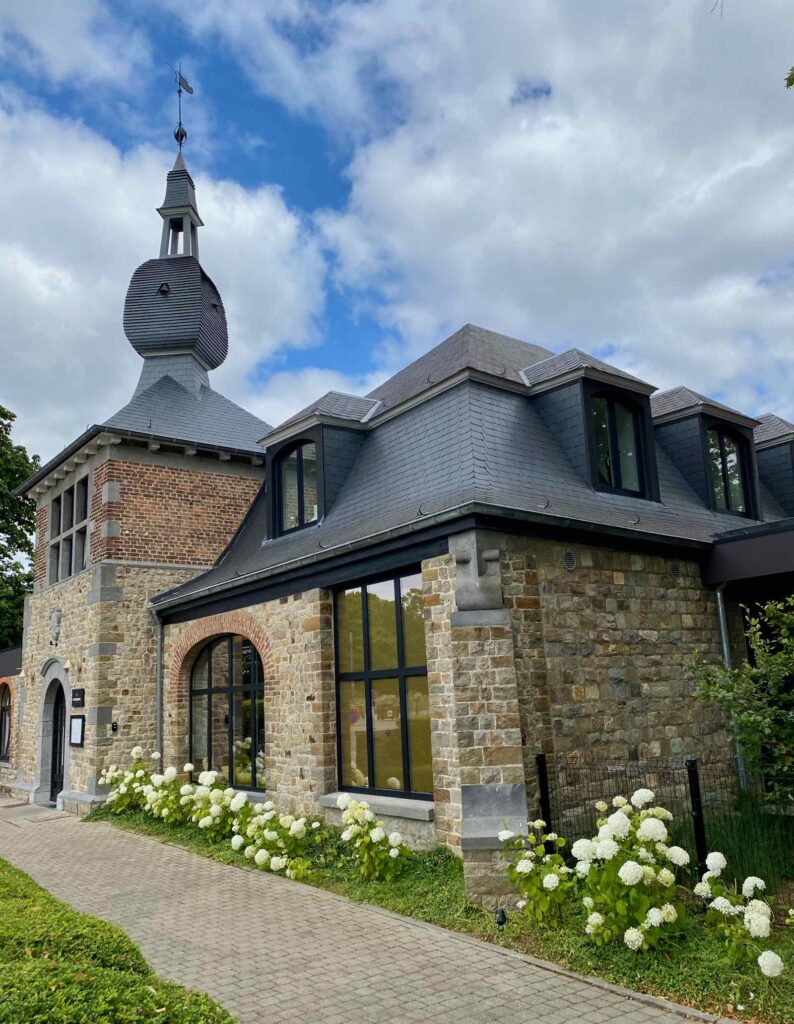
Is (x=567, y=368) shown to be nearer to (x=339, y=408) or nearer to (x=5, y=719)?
(x=339, y=408)

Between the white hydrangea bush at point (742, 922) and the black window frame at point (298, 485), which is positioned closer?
the white hydrangea bush at point (742, 922)

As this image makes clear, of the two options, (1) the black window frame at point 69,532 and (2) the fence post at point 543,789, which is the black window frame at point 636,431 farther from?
(1) the black window frame at point 69,532

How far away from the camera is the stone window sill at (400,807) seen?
7785mm

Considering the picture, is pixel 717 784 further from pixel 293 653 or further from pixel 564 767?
pixel 293 653

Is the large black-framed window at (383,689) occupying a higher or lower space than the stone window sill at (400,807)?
higher

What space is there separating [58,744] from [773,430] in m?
15.2

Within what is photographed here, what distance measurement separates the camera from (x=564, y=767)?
7.68 m

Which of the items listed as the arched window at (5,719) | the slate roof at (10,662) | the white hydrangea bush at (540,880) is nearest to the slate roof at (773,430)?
the white hydrangea bush at (540,880)

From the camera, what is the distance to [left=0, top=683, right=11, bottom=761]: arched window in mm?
20484

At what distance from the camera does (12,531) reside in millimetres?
26469

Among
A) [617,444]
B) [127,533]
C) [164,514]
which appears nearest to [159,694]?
[127,533]

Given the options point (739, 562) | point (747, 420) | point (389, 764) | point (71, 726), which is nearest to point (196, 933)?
point (389, 764)

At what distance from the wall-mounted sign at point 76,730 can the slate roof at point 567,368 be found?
9585mm

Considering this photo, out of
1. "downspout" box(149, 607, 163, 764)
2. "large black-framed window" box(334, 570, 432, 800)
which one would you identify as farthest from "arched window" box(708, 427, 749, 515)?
"downspout" box(149, 607, 163, 764)
